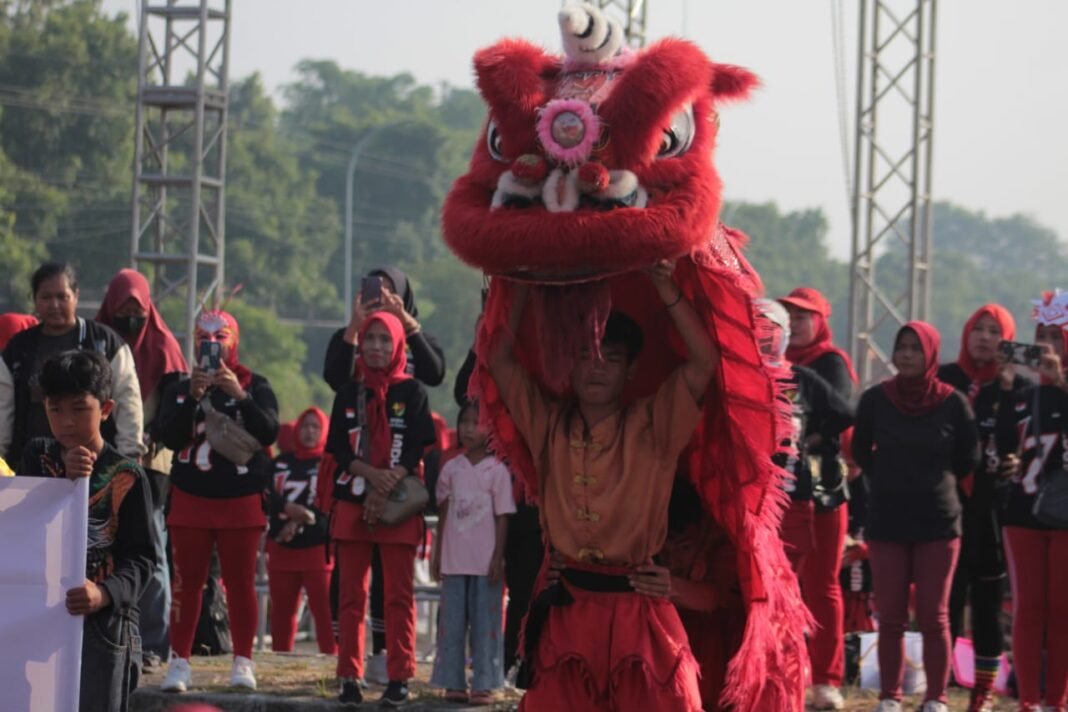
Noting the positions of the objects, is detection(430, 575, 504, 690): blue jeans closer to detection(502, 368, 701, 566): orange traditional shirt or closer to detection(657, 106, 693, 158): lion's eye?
detection(502, 368, 701, 566): orange traditional shirt

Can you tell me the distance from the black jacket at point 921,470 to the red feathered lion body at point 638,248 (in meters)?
2.67

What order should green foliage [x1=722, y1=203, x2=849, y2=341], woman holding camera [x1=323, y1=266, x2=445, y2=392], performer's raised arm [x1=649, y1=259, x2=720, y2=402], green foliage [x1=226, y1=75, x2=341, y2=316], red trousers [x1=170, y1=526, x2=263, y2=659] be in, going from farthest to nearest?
green foliage [x1=722, y1=203, x2=849, y2=341]
green foliage [x1=226, y1=75, x2=341, y2=316]
woman holding camera [x1=323, y1=266, x2=445, y2=392]
red trousers [x1=170, y1=526, x2=263, y2=659]
performer's raised arm [x1=649, y1=259, x2=720, y2=402]

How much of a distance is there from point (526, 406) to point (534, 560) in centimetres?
330

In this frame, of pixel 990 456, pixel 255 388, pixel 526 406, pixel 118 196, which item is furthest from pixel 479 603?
pixel 118 196

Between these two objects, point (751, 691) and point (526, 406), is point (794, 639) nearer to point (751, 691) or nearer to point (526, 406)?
point (751, 691)

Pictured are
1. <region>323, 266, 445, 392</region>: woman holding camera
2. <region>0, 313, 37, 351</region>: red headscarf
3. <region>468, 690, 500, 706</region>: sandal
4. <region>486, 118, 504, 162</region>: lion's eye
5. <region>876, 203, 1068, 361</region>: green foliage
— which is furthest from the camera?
<region>876, 203, 1068, 361</region>: green foliage

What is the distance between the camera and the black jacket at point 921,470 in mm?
8578

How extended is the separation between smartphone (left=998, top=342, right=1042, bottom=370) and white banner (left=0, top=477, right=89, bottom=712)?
15.2ft

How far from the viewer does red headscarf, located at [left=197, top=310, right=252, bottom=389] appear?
8953 mm

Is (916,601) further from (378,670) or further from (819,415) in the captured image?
(378,670)

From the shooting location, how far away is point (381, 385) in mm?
8867

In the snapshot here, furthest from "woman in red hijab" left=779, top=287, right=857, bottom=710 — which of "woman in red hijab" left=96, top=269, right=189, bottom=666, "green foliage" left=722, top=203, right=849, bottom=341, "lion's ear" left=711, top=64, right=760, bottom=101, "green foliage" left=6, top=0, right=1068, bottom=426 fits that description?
"green foliage" left=722, top=203, right=849, bottom=341

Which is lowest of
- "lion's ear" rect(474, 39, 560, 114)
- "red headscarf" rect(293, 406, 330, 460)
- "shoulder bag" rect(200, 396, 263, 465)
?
"red headscarf" rect(293, 406, 330, 460)

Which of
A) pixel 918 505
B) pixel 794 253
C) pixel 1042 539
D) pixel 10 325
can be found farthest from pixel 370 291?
pixel 794 253
